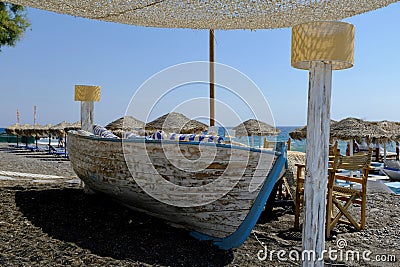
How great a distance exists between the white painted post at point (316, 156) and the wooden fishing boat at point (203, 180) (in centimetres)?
77

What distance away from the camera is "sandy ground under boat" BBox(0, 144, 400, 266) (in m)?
3.21

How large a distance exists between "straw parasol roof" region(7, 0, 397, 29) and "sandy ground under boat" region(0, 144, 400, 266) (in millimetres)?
2407

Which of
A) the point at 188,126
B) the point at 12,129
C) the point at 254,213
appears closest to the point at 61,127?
the point at 12,129

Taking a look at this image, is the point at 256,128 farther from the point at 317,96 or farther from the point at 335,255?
the point at 317,96

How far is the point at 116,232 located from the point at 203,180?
102cm

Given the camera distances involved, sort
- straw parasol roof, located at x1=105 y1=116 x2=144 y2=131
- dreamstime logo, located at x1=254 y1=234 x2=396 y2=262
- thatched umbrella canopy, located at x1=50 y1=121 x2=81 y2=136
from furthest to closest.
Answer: thatched umbrella canopy, located at x1=50 y1=121 x2=81 y2=136
straw parasol roof, located at x1=105 y1=116 x2=144 y2=131
dreamstime logo, located at x1=254 y1=234 x2=396 y2=262

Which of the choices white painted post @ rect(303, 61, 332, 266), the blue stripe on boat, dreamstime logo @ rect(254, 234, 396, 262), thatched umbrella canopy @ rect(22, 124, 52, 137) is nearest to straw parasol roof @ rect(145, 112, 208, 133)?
dreamstime logo @ rect(254, 234, 396, 262)

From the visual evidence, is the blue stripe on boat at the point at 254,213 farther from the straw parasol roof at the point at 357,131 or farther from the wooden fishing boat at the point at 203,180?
the straw parasol roof at the point at 357,131

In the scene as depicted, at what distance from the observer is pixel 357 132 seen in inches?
501

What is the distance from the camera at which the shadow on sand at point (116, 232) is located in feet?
11.1

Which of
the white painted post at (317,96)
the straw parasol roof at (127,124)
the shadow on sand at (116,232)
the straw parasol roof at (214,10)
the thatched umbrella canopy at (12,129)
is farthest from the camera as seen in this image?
the thatched umbrella canopy at (12,129)

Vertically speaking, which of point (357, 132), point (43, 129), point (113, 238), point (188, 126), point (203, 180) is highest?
point (188, 126)

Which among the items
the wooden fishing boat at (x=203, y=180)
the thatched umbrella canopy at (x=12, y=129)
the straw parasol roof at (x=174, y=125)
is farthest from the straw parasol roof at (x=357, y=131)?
the thatched umbrella canopy at (x=12, y=129)

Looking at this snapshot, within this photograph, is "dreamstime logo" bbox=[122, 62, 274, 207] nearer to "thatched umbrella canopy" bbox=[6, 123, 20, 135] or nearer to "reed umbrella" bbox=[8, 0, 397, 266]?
"reed umbrella" bbox=[8, 0, 397, 266]
